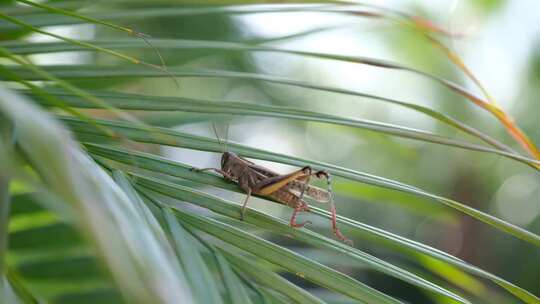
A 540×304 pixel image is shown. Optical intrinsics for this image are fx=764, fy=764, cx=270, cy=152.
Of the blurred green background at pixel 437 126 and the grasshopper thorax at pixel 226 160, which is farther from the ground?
the blurred green background at pixel 437 126

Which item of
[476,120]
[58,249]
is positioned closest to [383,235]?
[58,249]

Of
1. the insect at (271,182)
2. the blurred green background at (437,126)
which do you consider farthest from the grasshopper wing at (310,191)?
the blurred green background at (437,126)

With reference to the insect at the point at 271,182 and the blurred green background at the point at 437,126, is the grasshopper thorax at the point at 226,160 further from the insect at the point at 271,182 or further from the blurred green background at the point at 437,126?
the blurred green background at the point at 437,126

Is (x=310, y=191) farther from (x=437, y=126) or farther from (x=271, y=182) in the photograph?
(x=437, y=126)

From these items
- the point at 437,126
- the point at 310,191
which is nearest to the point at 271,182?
the point at 310,191

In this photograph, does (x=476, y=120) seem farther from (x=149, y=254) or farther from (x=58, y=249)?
(x=149, y=254)

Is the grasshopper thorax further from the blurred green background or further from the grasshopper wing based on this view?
the blurred green background

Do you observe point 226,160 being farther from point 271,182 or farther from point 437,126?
point 437,126

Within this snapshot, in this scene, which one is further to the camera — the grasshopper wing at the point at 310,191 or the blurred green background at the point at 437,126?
the blurred green background at the point at 437,126

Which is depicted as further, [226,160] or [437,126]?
[437,126]

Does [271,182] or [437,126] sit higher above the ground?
[437,126]

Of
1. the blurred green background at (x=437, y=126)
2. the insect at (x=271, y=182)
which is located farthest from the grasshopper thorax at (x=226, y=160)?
the blurred green background at (x=437, y=126)
